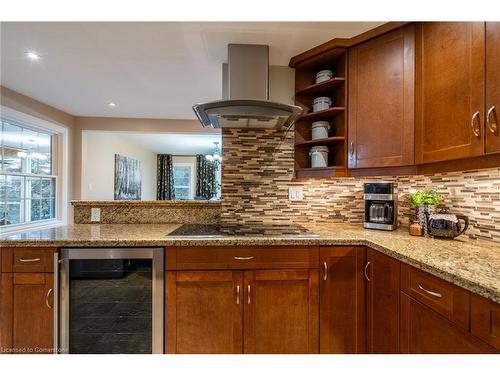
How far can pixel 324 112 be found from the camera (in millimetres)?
1879

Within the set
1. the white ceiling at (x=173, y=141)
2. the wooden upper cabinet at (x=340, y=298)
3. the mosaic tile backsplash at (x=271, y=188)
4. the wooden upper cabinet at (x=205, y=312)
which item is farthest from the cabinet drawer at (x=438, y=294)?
the white ceiling at (x=173, y=141)

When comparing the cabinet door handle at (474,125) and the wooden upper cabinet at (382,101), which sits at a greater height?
the wooden upper cabinet at (382,101)

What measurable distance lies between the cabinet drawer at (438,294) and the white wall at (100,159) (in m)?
4.69

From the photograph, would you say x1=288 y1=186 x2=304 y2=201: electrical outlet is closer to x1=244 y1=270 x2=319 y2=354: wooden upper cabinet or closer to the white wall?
x1=244 y1=270 x2=319 y2=354: wooden upper cabinet

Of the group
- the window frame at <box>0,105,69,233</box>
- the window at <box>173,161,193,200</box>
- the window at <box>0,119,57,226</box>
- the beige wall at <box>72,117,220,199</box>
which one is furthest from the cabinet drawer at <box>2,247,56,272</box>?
the window at <box>173,161,193,200</box>

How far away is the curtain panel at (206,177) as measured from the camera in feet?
27.4

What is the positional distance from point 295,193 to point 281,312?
0.93 metres

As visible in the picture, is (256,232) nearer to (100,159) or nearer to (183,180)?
(100,159)

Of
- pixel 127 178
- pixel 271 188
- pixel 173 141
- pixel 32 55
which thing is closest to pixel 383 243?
pixel 271 188

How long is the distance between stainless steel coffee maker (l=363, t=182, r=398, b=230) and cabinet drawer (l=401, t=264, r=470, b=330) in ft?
2.04

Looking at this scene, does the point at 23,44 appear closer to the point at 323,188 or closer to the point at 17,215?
the point at 17,215

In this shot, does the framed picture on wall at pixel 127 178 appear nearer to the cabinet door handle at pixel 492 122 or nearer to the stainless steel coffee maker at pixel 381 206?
the stainless steel coffee maker at pixel 381 206

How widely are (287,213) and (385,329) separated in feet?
3.31
